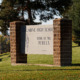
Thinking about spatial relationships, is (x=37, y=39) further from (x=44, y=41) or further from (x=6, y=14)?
(x=6, y=14)

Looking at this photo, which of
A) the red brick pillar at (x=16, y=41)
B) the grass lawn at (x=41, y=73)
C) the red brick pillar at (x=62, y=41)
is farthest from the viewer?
the red brick pillar at (x=16, y=41)

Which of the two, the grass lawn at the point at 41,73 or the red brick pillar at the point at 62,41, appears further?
the red brick pillar at the point at 62,41

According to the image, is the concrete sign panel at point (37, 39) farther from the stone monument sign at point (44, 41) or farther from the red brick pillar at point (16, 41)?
the red brick pillar at point (16, 41)

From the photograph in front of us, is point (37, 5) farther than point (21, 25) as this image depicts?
Yes

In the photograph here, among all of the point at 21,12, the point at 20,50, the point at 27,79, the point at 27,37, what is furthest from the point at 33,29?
the point at 21,12

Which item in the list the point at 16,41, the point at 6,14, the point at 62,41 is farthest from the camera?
the point at 6,14

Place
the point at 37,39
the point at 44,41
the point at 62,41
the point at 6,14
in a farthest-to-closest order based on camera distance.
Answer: the point at 6,14 → the point at 37,39 → the point at 44,41 → the point at 62,41

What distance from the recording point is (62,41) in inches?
443

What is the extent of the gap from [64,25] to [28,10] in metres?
20.5

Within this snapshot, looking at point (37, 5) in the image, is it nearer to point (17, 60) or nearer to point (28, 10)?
point (28, 10)

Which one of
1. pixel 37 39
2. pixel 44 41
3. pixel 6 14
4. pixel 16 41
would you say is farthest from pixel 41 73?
pixel 6 14

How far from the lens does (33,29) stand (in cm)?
1227

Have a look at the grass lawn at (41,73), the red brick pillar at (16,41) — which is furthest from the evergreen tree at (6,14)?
the grass lawn at (41,73)

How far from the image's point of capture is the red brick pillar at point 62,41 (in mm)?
11195
